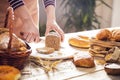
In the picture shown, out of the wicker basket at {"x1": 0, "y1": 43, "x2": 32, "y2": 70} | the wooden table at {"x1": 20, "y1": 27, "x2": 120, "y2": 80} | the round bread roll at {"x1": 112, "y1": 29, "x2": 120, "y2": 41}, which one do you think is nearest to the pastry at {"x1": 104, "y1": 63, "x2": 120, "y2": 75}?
the wooden table at {"x1": 20, "y1": 27, "x2": 120, "y2": 80}

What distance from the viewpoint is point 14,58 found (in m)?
0.83

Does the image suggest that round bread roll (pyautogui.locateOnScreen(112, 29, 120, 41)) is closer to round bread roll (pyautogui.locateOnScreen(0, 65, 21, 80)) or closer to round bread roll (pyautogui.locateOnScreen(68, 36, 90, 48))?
round bread roll (pyautogui.locateOnScreen(68, 36, 90, 48))

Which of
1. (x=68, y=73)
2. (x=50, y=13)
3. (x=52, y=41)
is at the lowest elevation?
(x=68, y=73)

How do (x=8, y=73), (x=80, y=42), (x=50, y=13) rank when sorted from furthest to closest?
(x=50, y=13) < (x=80, y=42) < (x=8, y=73)

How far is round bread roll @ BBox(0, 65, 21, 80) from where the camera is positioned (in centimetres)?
74

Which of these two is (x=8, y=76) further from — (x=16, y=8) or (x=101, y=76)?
(x=16, y=8)

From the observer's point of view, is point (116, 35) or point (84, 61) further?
point (116, 35)

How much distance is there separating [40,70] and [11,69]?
0.15m

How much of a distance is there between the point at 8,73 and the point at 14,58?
0.27 ft

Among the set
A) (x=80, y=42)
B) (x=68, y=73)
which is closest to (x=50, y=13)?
(x=80, y=42)

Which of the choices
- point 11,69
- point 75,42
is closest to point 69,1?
point 75,42

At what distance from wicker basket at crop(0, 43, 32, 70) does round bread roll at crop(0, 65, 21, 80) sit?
0.03 metres

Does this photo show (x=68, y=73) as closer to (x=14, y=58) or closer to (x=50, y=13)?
(x=14, y=58)

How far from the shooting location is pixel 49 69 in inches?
36.1
